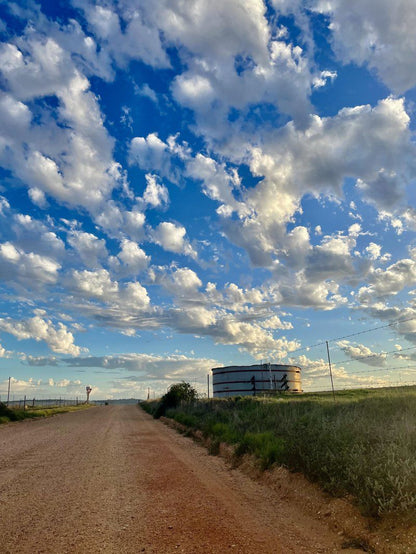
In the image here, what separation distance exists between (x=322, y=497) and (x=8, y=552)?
5.59 meters

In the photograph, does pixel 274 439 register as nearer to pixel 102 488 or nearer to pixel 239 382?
pixel 102 488

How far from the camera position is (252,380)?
73.8 metres

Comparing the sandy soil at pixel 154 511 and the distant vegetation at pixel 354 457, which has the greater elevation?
the distant vegetation at pixel 354 457

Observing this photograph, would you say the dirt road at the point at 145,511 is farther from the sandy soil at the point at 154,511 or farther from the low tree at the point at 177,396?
the low tree at the point at 177,396

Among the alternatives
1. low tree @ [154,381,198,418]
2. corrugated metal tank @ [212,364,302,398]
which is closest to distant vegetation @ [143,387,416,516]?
low tree @ [154,381,198,418]

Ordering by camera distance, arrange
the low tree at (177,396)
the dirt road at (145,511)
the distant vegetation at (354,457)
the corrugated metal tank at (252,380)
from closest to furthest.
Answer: the dirt road at (145,511)
the distant vegetation at (354,457)
the low tree at (177,396)
the corrugated metal tank at (252,380)

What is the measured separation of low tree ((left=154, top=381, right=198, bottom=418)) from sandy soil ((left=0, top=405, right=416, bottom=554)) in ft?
113

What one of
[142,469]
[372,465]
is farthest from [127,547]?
[142,469]

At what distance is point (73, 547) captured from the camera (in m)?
5.38

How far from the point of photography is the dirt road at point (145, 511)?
558 centimetres

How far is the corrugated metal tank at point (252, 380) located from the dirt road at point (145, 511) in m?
63.3

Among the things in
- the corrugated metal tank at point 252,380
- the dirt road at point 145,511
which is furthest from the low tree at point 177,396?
the dirt road at point 145,511

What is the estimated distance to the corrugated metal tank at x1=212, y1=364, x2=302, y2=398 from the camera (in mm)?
73375

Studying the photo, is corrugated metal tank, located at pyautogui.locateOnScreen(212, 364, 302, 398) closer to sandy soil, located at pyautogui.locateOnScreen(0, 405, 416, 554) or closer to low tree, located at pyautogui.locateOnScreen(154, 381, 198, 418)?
low tree, located at pyautogui.locateOnScreen(154, 381, 198, 418)
